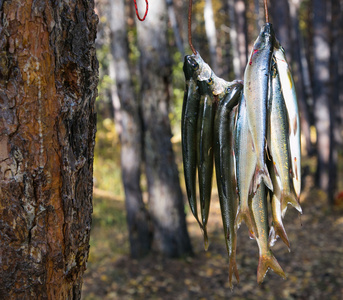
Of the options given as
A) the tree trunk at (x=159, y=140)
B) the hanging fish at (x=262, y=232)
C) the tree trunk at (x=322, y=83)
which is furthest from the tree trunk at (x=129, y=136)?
the tree trunk at (x=322, y=83)

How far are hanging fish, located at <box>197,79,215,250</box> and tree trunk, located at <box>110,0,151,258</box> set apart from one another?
5318 millimetres

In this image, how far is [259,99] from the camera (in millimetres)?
1410

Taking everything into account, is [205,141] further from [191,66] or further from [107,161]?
[107,161]

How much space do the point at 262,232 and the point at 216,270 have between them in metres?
5.38

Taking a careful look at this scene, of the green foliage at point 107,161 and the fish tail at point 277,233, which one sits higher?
the green foliage at point 107,161

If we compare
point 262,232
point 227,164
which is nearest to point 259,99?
point 227,164

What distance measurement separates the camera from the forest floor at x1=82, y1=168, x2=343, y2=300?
583cm

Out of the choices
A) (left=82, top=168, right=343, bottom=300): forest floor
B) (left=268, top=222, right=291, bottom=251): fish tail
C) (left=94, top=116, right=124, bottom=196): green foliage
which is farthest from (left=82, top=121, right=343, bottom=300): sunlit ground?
(left=268, top=222, right=291, bottom=251): fish tail

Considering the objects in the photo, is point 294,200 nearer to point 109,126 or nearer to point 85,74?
point 85,74

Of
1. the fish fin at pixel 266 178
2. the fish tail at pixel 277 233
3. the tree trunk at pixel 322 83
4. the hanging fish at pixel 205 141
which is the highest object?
the tree trunk at pixel 322 83

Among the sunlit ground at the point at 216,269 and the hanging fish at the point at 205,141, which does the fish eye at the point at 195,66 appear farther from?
the sunlit ground at the point at 216,269

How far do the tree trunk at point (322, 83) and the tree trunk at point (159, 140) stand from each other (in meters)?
5.83

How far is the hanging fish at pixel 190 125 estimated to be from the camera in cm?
159

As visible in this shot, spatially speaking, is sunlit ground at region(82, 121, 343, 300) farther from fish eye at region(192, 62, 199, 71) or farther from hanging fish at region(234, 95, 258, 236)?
fish eye at region(192, 62, 199, 71)
